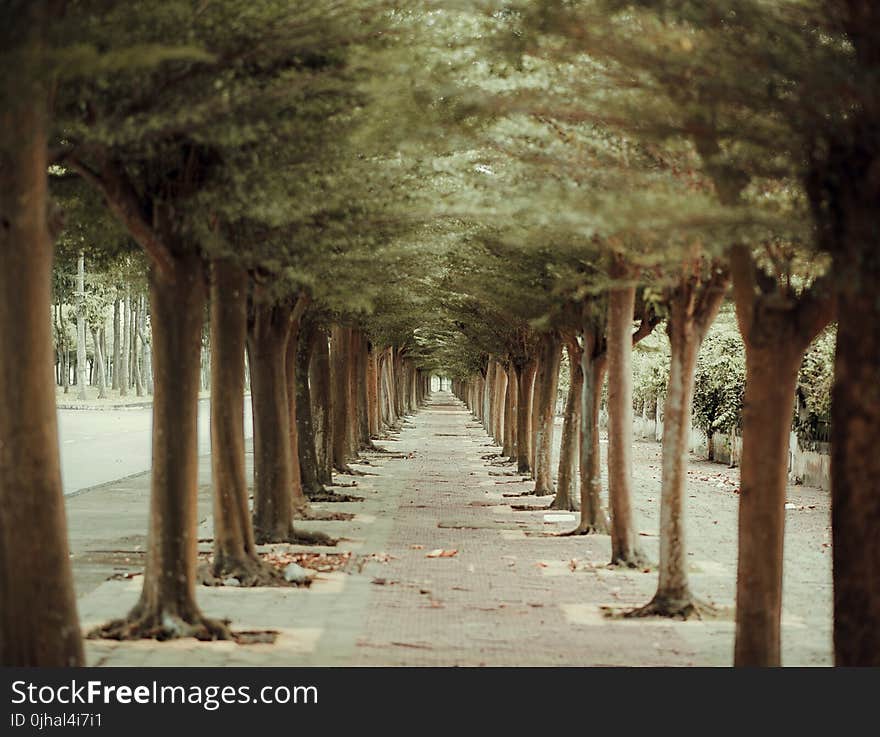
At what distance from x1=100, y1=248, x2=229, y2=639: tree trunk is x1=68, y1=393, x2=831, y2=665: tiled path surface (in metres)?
0.51

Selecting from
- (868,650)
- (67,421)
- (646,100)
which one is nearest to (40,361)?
(646,100)

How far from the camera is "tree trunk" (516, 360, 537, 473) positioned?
1296 inches

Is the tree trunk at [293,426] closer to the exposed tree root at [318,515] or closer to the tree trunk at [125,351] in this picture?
the exposed tree root at [318,515]

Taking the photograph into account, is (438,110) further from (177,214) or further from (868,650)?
(868,650)

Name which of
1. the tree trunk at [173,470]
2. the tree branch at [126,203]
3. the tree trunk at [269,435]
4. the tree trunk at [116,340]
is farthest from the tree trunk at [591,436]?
the tree trunk at [116,340]

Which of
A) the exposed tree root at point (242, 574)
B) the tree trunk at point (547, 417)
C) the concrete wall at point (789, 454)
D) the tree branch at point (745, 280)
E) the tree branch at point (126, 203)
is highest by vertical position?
the tree branch at point (126, 203)

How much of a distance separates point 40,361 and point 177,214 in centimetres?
343

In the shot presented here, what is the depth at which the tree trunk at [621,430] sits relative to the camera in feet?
53.5

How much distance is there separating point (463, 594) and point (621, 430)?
316 centimetres

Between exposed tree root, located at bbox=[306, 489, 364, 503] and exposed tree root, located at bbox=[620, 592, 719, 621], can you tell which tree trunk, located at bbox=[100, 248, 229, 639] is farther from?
exposed tree root, located at bbox=[306, 489, 364, 503]

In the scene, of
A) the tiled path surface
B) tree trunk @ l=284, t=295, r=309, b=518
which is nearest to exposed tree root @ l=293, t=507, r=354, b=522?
tree trunk @ l=284, t=295, r=309, b=518

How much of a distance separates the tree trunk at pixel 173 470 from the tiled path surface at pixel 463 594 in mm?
514

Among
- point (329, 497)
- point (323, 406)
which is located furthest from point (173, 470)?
point (323, 406)

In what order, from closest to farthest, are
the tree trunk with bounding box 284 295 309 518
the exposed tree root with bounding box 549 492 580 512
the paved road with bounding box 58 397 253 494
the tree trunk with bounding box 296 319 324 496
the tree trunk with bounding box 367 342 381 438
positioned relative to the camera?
the tree trunk with bounding box 284 295 309 518
the tree trunk with bounding box 296 319 324 496
the exposed tree root with bounding box 549 492 580 512
the paved road with bounding box 58 397 253 494
the tree trunk with bounding box 367 342 381 438
